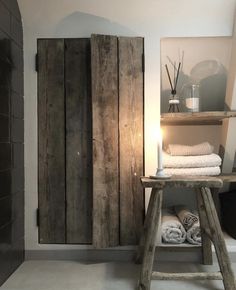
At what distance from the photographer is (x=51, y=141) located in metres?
2.01

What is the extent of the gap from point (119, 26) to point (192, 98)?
2.08 ft

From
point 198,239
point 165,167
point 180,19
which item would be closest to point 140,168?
point 165,167

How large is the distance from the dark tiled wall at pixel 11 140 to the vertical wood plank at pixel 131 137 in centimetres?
61

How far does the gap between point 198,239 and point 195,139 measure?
2.31 feet

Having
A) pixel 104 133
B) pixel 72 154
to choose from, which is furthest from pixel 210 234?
pixel 72 154

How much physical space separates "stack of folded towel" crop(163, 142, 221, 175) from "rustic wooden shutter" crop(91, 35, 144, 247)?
0.18m

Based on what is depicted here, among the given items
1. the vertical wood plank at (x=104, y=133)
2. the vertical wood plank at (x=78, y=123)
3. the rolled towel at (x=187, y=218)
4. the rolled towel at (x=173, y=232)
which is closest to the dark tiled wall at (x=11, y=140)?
the vertical wood plank at (x=78, y=123)

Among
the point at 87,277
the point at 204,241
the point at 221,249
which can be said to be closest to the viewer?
the point at 221,249

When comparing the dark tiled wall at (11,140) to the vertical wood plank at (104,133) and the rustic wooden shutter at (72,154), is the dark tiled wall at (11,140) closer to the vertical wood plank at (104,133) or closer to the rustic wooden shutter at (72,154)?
the rustic wooden shutter at (72,154)

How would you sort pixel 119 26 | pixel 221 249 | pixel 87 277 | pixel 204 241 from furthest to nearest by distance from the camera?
pixel 119 26 < pixel 204 241 < pixel 87 277 < pixel 221 249

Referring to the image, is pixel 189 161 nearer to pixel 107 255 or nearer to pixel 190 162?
pixel 190 162

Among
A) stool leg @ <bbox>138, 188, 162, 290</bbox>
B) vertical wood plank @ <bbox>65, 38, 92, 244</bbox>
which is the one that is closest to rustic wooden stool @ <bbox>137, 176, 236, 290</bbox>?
stool leg @ <bbox>138, 188, 162, 290</bbox>

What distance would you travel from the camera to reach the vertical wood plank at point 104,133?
6.20 feet

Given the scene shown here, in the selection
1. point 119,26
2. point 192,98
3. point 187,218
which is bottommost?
point 187,218
